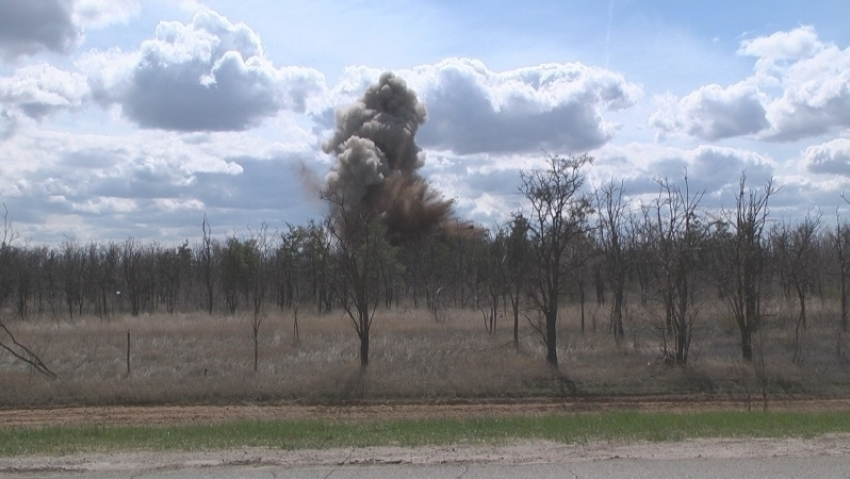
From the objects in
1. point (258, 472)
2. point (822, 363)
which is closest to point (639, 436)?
point (258, 472)

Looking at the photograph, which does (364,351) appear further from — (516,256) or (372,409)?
(516,256)

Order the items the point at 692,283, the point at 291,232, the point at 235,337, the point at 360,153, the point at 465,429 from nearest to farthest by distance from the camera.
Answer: the point at 465,429 < the point at 692,283 < the point at 235,337 < the point at 291,232 < the point at 360,153

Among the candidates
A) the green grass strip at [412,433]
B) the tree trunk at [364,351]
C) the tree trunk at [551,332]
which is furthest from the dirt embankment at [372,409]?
the green grass strip at [412,433]

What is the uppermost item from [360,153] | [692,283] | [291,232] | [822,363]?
[360,153]

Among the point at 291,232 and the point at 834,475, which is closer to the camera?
the point at 834,475

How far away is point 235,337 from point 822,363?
15.9m

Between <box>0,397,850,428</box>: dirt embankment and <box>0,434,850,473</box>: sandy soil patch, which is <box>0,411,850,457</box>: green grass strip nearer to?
<box>0,434,850,473</box>: sandy soil patch

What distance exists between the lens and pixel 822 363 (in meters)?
18.3

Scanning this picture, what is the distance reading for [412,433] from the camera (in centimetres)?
855

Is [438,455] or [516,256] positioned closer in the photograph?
[438,455]

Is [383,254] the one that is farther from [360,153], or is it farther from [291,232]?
[360,153]

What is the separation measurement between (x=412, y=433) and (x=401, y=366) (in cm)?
950

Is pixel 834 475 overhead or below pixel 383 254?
below

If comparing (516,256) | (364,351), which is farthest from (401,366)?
(516,256)
